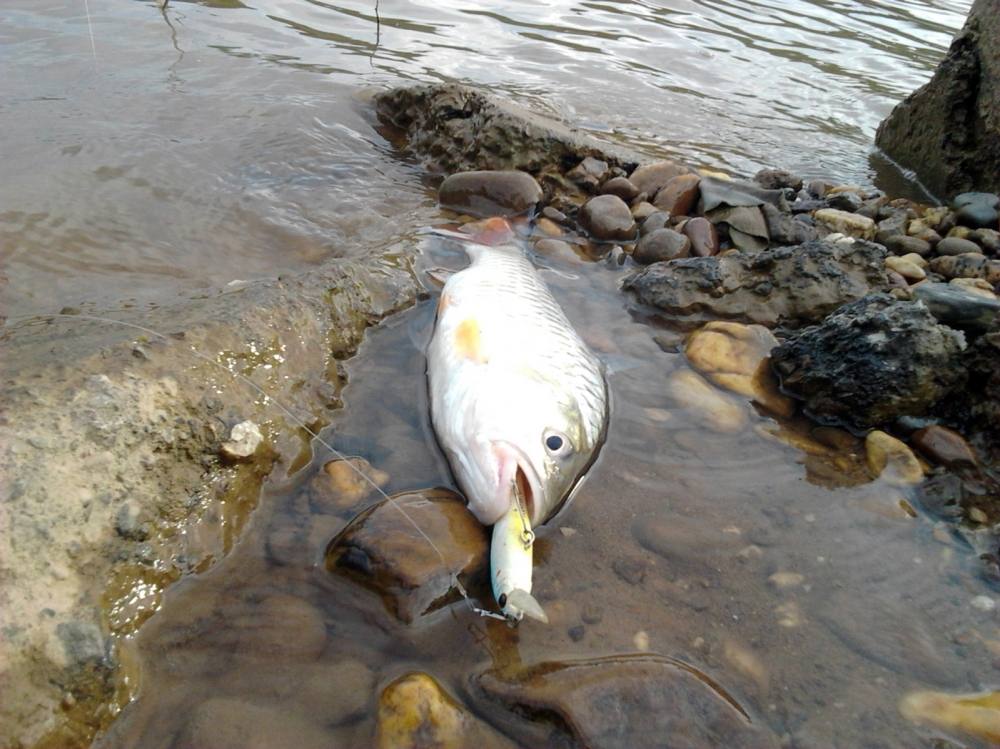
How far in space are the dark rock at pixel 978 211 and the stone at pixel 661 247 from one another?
2.93 m

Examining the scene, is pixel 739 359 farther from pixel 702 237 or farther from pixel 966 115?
pixel 966 115

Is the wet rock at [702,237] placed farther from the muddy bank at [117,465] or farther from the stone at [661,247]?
the muddy bank at [117,465]

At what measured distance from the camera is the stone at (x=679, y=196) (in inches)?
262

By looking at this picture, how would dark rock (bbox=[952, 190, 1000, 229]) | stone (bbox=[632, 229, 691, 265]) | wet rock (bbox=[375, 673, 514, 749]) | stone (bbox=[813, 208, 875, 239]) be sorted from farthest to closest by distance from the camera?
dark rock (bbox=[952, 190, 1000, 229])
stone (bbox=[813, 208, 875, 239])
stone (bbox=[632, 229, 691, 265])
wet rock (bbox=[375, 673, 514, 749])

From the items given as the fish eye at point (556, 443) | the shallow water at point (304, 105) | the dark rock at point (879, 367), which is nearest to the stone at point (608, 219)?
the shallow water at point (304, 105)

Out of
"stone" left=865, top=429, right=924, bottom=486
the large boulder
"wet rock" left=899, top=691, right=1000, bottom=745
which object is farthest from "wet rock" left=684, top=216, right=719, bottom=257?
"wet rock" left=899, top=691, right=1000, bottom=745

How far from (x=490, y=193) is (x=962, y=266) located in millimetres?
4015

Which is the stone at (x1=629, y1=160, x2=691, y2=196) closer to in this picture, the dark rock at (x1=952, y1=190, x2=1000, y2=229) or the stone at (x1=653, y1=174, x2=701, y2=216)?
the stone at (x1=653, y1=174, x2=701, y2=216)

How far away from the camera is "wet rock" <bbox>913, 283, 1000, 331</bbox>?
4457 mm

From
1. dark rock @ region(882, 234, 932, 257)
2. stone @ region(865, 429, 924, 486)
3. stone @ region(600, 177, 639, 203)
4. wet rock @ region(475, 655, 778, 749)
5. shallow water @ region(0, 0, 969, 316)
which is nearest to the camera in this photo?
wet rock @ region(475, 655, 778, 749)

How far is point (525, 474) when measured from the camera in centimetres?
319

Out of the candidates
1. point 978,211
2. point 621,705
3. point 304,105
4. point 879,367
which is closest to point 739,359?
point 879,367

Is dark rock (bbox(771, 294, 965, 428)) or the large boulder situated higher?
the large boulder

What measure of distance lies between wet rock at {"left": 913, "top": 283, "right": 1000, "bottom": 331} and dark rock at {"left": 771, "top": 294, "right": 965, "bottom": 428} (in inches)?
15.0
